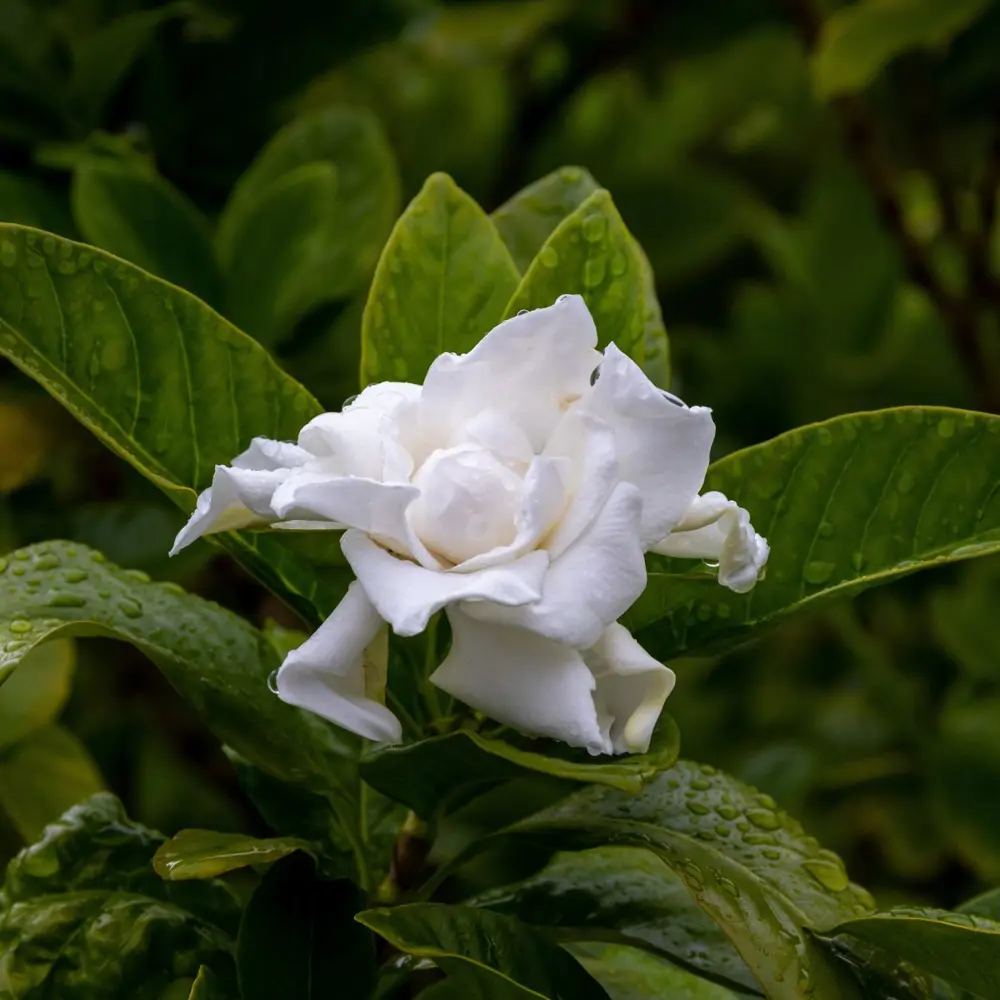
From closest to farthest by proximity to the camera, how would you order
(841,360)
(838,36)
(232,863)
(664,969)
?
(232,863) → (664,969) → (838,36) → (841,360)

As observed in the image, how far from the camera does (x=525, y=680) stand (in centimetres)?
71

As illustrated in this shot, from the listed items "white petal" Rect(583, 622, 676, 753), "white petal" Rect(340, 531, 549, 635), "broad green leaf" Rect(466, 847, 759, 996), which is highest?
"white petal" Rect(340, 531, 549, 635)

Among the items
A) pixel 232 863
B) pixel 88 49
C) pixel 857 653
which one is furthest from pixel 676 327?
pixel 232 863

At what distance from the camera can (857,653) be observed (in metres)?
2.33

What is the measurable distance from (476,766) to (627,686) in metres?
0.11

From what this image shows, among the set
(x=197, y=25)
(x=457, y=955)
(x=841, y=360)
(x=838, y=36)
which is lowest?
(x=841, y=360)

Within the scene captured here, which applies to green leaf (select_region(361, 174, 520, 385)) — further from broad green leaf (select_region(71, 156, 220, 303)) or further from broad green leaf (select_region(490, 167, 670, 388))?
broad green leaf (select_region(71, 156, 220, 303))

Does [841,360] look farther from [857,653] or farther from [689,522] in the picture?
[689,522]

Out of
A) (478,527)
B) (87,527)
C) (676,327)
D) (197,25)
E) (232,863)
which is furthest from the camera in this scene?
(676,327)

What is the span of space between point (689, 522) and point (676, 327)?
188cm

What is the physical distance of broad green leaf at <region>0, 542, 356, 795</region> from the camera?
86 centimetres

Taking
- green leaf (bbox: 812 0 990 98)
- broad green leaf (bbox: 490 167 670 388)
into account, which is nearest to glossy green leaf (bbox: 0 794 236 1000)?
broad green leaf (bbox: 490 167 670 388)

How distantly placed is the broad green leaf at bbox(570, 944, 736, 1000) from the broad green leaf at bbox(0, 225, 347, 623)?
13.4 inches

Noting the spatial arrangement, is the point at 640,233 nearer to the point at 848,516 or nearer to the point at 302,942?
the point at 848,516
